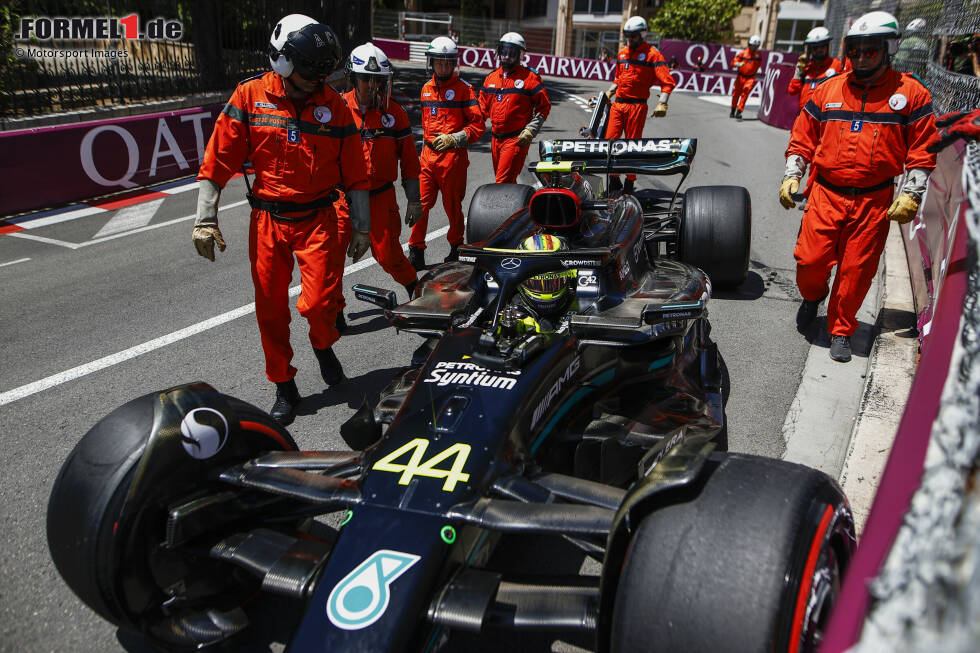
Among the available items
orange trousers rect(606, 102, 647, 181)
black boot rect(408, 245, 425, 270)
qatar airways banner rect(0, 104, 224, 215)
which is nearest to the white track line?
black boot rect(408, 245, 425, 270)

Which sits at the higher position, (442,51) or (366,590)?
(442,51)

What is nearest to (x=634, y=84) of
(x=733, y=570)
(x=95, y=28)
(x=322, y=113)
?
(x=322, y=113)

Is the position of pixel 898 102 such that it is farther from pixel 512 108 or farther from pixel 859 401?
pixel 512 108

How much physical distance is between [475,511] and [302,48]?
274 cm

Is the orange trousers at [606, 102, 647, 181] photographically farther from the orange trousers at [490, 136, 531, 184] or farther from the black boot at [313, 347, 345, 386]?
the black boot at [313, 347, 345, 386]

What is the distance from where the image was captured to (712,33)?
1344 inches

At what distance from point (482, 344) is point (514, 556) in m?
0.95

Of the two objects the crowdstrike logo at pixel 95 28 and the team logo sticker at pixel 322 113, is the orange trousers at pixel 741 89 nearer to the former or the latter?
the crowdstrike logo at pixel 95 28

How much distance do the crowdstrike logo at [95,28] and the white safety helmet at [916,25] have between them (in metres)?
12.7

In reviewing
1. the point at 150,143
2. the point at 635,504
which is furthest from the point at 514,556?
the point at 150,143

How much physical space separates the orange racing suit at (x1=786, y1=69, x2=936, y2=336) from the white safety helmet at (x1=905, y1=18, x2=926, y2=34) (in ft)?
20.3

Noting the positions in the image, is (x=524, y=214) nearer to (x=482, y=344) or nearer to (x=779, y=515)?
(x=482, y=344)

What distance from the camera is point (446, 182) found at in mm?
7055

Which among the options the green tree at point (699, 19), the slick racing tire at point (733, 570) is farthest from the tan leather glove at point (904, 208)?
the green tree at point (699, 19)
